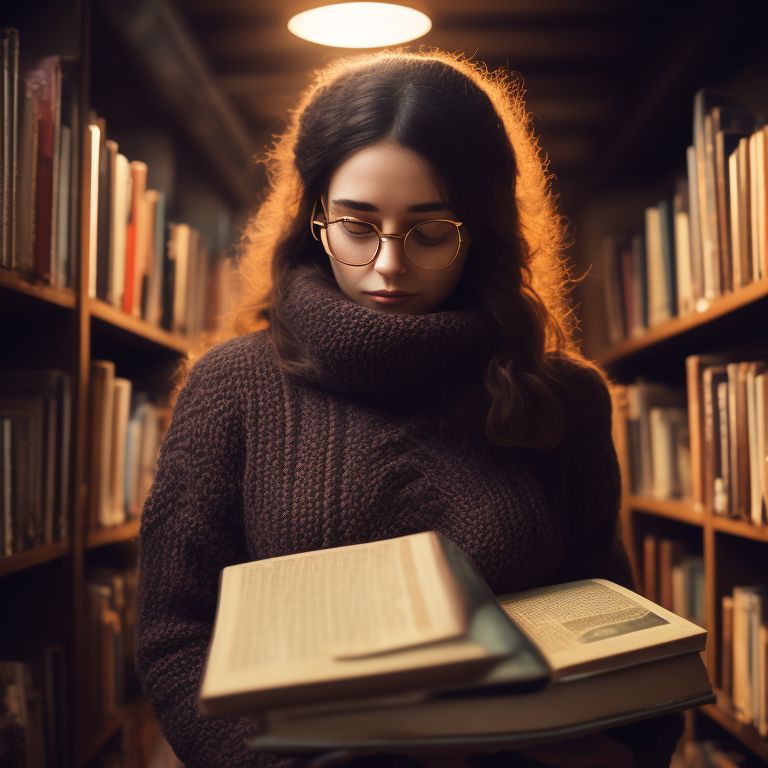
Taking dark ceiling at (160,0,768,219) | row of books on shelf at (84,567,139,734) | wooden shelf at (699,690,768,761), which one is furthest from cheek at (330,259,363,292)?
dark ceiling at (160,0,768,219)

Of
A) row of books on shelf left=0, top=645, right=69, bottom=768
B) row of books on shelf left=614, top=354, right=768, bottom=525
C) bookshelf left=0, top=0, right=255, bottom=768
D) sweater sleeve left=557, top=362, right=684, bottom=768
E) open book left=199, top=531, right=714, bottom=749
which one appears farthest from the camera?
row of books on shelf left=614, top=354, right=768, bottom=525

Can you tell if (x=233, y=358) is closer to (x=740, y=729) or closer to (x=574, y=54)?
(x=740, y=729)

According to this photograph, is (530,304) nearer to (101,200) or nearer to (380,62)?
(380,62)

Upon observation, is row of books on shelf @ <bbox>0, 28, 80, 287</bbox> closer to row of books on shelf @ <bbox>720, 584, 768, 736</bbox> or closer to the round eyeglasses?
the round eyeglasses

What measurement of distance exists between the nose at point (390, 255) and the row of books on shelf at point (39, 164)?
0.51m

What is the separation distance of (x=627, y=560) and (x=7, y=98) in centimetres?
104

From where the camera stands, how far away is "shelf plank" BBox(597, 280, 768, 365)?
141 centimetres

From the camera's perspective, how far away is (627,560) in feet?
3.65

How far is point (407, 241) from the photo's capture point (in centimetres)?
98

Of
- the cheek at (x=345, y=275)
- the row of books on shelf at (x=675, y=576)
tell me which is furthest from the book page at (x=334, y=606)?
the row of books on shelf at (x=675, y=576)

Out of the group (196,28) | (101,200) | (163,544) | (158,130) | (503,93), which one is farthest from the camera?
(158,130)

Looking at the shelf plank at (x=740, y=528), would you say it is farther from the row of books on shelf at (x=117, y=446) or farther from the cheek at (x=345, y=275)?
the row of books on shelf at (x=117, y=446)

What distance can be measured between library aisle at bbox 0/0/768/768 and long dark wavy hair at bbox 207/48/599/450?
9.7 inches

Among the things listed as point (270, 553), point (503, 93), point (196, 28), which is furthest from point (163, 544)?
point (196, 28)
